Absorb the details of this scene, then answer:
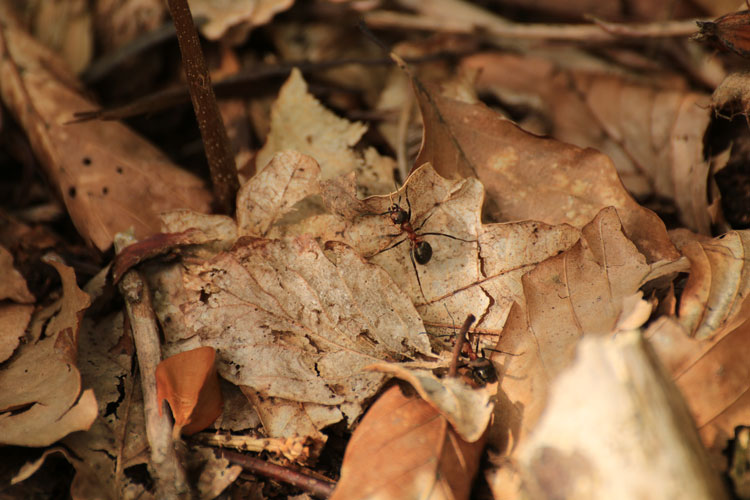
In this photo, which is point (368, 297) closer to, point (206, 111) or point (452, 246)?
point (452, 246)

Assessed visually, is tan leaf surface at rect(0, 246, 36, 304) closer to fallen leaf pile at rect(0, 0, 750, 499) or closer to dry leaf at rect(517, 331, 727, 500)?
fallen leaf pile at rect(0, 0, 750, 499)

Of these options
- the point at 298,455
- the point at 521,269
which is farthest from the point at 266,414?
the point at 521,269

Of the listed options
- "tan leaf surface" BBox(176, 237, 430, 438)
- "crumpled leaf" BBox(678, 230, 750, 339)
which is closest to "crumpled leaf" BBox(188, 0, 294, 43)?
"tan leaf surface" BBox(176, 237, 430, 438)

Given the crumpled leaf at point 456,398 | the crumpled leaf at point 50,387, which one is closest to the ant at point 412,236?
the crumpled leaf at point 456,398

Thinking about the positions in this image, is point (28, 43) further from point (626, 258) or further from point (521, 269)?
point (626, 258)

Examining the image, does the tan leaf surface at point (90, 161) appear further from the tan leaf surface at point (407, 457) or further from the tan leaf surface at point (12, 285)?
the tan leaf surface at point (407, 457)

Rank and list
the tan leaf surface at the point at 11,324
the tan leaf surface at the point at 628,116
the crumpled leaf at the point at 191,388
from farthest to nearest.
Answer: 1. the tan leaf surface at the point at 628,116
2. the tan leaf surface at the point at 11,324
3. the crumpled leaf at the point at 191,388
